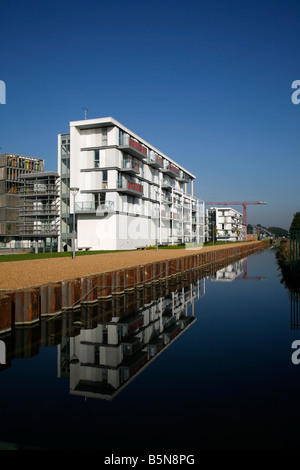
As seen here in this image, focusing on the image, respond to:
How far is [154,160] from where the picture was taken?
53.5 m

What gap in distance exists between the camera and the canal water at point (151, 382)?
4.73m

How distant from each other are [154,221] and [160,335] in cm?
4487

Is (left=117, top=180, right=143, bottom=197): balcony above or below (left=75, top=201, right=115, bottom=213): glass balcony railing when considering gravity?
above

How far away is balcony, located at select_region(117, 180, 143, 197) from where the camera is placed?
41.8 metres

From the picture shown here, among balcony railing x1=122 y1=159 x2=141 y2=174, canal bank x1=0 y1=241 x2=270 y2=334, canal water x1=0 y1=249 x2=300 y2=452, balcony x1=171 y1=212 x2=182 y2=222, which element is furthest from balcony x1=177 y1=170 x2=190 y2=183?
canal water x1=0 y1=249 x2=300 y2=452

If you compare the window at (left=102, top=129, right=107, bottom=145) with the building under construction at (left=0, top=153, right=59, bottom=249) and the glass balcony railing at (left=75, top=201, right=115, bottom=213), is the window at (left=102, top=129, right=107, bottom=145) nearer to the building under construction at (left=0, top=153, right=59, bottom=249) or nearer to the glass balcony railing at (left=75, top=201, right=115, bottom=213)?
the glass balcony railing at (left=75, top=201, right=115, bottom=213)

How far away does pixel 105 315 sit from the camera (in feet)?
38.2

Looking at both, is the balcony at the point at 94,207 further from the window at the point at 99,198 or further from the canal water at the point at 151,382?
the canal water at the point at 151,382

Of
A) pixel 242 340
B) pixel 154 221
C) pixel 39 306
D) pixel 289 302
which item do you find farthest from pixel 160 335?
pixel 154 221

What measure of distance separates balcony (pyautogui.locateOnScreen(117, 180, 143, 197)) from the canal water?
99.5ft

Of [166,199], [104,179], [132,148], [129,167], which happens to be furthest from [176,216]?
[104,179]

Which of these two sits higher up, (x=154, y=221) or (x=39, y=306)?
(x=154, y=221)

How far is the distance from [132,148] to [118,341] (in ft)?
117
